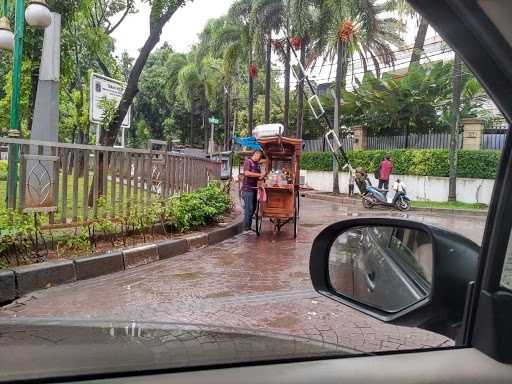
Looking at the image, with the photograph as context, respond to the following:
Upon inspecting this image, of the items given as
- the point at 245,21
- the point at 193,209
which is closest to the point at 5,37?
the point at 193,209

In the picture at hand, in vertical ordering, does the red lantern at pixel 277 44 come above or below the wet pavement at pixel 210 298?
above

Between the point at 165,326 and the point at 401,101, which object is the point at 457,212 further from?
the point at 165,326

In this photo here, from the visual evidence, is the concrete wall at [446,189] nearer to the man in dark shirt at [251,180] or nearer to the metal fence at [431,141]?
the metal fence at [431,141]

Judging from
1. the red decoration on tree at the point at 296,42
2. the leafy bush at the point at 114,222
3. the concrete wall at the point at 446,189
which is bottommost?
the leafy bush at the point at 114,222

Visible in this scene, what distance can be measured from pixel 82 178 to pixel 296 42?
13.0 metres

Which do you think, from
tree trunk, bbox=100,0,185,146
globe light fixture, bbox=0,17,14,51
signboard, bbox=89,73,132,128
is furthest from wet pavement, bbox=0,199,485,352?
globe light fixture, bbox=0,17,14,51

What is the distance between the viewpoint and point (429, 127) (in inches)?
105

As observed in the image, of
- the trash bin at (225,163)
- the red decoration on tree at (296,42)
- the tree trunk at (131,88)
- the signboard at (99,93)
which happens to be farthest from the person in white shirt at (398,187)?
the red decoration on tree at (296,42)

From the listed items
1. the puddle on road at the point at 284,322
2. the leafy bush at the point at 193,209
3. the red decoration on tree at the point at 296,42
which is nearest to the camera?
the puddle on road at the point at 284,322

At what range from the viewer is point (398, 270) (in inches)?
61.3

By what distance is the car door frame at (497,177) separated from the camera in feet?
3.50

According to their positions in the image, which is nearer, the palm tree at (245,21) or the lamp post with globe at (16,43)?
the lamp post with globe at (16,43)

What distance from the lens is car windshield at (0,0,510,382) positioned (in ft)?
4.52

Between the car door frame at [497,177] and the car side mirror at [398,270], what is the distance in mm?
46
